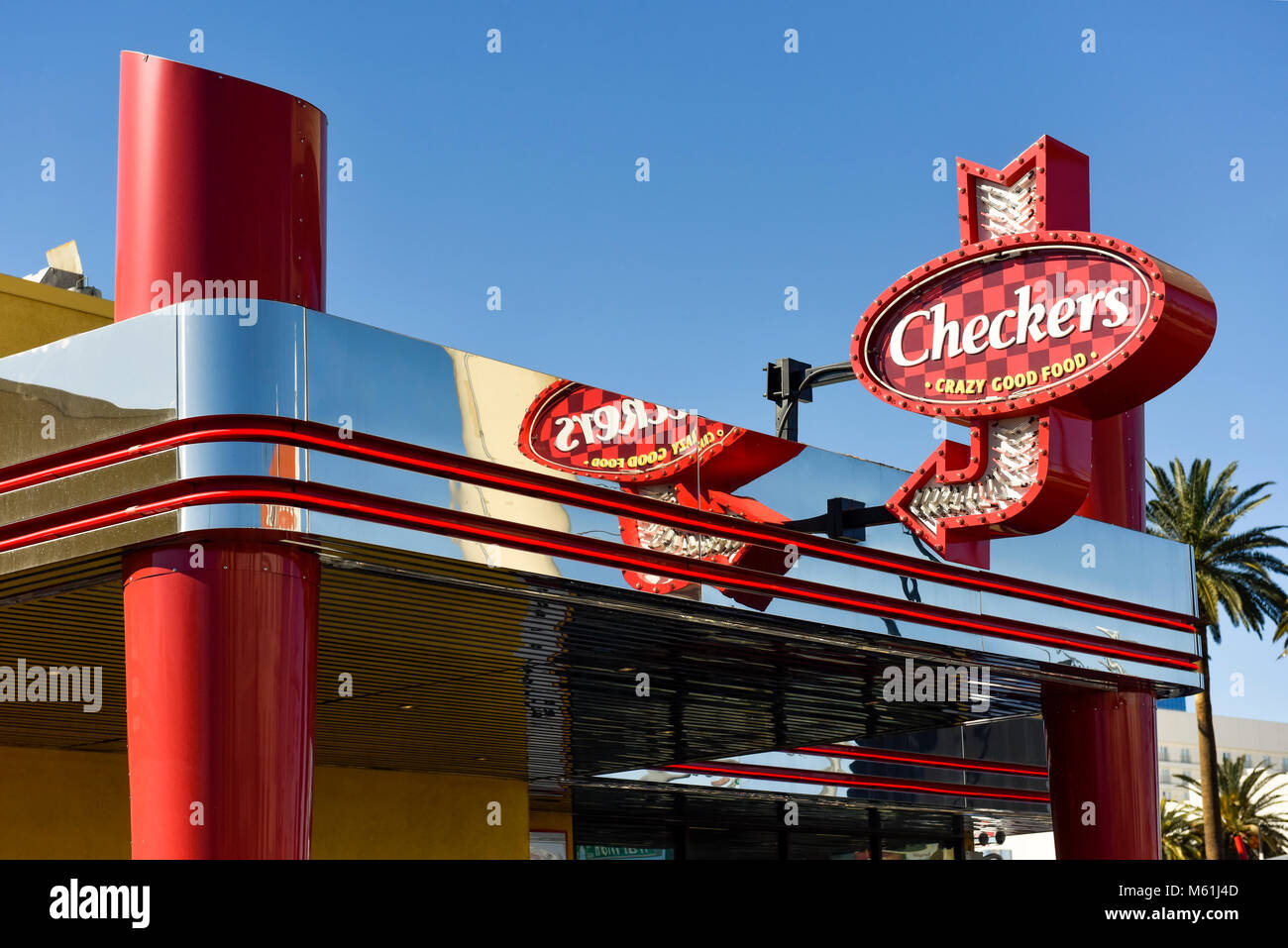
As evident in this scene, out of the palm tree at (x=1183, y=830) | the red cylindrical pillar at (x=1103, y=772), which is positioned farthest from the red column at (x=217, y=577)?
the palm tree at (x=1183, y=830)

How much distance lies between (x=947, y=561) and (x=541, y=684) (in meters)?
3.54

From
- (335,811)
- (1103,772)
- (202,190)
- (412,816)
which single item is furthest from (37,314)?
(1103,772)

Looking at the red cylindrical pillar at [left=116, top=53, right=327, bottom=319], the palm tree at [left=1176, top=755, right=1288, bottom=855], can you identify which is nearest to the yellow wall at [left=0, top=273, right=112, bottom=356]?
the red cylindrical pillar at [left=116, top=53, right=327, bottom=319]

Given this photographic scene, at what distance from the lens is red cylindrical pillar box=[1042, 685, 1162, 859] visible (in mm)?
13961

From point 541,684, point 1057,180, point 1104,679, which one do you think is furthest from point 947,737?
point 1057,180

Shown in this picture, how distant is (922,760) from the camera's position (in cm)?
2400

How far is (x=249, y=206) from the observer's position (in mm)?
9156

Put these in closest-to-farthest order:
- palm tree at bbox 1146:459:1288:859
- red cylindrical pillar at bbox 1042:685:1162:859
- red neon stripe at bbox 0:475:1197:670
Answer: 1. red neon stripe at bbox 0:475:1197:670
2. red cylindrical pillar at bbox 1042:685:1162:859
3. palm tree at bbox 1146:459:1288:859

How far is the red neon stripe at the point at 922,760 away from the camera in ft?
72.2

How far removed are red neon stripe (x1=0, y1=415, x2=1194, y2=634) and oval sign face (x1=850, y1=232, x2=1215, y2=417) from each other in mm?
1286

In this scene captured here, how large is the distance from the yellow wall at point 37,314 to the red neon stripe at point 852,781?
9.35 meters

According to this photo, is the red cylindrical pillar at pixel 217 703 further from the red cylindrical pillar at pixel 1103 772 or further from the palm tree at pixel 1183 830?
the palm tree at pixel 1183 830

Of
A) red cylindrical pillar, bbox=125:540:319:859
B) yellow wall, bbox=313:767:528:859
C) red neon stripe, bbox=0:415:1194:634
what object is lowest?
yellow wall, bbox=313:767:528:859

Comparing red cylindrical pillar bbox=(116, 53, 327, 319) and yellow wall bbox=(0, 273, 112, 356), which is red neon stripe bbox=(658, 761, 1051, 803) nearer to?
yellow wall bbox=(0, 273, 112, 356)
